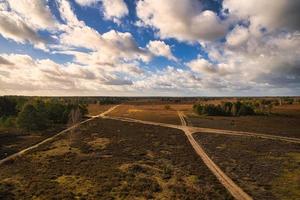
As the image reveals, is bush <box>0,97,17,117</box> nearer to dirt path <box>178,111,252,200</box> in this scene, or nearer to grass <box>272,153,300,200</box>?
dirt path <box>178,111,252,200</box>

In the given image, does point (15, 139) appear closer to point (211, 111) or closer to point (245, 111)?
point (211, 111)

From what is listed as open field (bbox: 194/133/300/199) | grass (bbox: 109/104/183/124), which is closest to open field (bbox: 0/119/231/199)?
open field (bbox: 194/133/300/199)

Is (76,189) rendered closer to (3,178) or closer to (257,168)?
(3,178)

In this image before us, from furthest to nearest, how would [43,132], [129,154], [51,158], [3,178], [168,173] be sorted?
[43,132] → [129,154] → [51,158] → [168,173] → [3,178]

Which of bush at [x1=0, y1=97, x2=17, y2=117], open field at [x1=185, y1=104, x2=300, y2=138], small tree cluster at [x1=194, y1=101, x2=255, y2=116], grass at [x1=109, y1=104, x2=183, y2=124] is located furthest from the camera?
small tree cluster at [x1=194, y1=101, x2=255, y2=116]

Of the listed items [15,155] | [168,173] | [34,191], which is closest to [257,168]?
[168,173]

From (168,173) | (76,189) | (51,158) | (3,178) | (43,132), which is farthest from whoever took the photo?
(43,132)
